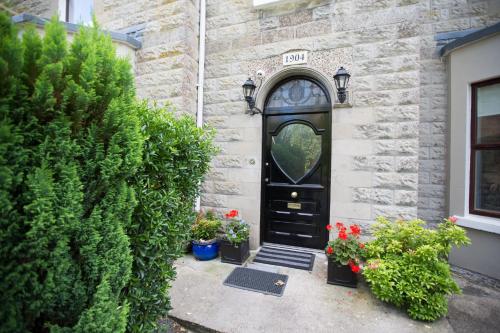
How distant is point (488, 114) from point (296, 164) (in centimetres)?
271

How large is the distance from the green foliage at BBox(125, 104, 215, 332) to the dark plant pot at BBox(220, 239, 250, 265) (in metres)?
1.54

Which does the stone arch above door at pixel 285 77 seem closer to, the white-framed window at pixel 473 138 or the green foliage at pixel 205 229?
the white-framed window at pixel 473 138

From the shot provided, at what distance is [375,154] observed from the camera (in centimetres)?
334

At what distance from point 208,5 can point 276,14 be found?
4.49 ft

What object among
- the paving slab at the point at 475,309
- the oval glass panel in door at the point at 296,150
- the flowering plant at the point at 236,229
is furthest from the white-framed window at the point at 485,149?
the flowering plant at the point at 236,229

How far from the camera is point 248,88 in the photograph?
3.70m

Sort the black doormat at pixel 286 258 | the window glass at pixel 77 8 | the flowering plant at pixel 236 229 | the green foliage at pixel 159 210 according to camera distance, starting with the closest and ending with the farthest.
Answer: the green foliage at pixel 159 210 → the black doormat at pixel 286 258 → the flowering plant at pixel 236 229 → the window glass at pixel 77 8

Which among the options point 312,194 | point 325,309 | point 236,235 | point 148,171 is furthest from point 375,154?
point 148,171

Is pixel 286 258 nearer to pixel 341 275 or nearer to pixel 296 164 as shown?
pixel 341 275

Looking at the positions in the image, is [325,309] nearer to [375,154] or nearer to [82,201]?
[375,154]

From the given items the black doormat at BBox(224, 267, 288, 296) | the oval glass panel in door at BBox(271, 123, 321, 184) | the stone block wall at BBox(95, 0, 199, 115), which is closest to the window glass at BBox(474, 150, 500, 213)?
the oval glass panel in door at BBox(271, 123, 321, 184)

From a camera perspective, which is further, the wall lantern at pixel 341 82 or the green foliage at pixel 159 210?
the wall lantern at pixel 341 82

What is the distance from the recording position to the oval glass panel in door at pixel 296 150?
378cm

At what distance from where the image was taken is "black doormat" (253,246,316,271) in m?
3.42
